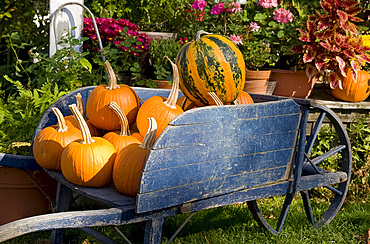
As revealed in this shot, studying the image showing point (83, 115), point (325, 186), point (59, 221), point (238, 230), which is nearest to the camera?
point (59, 221)

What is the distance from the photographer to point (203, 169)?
69.9 inches

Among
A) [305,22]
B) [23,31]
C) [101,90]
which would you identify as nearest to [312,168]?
[101,90]

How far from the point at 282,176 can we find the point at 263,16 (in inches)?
79.8

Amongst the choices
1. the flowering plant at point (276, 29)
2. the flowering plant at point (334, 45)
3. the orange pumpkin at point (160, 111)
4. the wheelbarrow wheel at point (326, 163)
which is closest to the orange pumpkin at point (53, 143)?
the orange pumpkin at point (160, 111)

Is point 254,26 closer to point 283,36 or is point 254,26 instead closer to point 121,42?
point 283,36

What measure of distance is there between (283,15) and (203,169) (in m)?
2.28

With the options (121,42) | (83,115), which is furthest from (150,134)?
(121,42)

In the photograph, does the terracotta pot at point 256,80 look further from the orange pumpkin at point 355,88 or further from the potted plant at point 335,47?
the orange pumpkin at point 355,88

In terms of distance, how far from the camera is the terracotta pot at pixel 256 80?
11.3ft

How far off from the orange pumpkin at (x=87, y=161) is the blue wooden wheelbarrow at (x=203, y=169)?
0.05 m

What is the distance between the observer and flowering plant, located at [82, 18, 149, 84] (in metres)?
3.44

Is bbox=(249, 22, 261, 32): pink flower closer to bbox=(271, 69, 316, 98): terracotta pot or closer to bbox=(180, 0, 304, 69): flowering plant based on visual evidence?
bbox=(180, 0, 304, 69): flowering plant

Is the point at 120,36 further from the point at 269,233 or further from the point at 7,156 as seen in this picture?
the point at 269,233

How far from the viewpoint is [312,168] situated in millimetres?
2529
